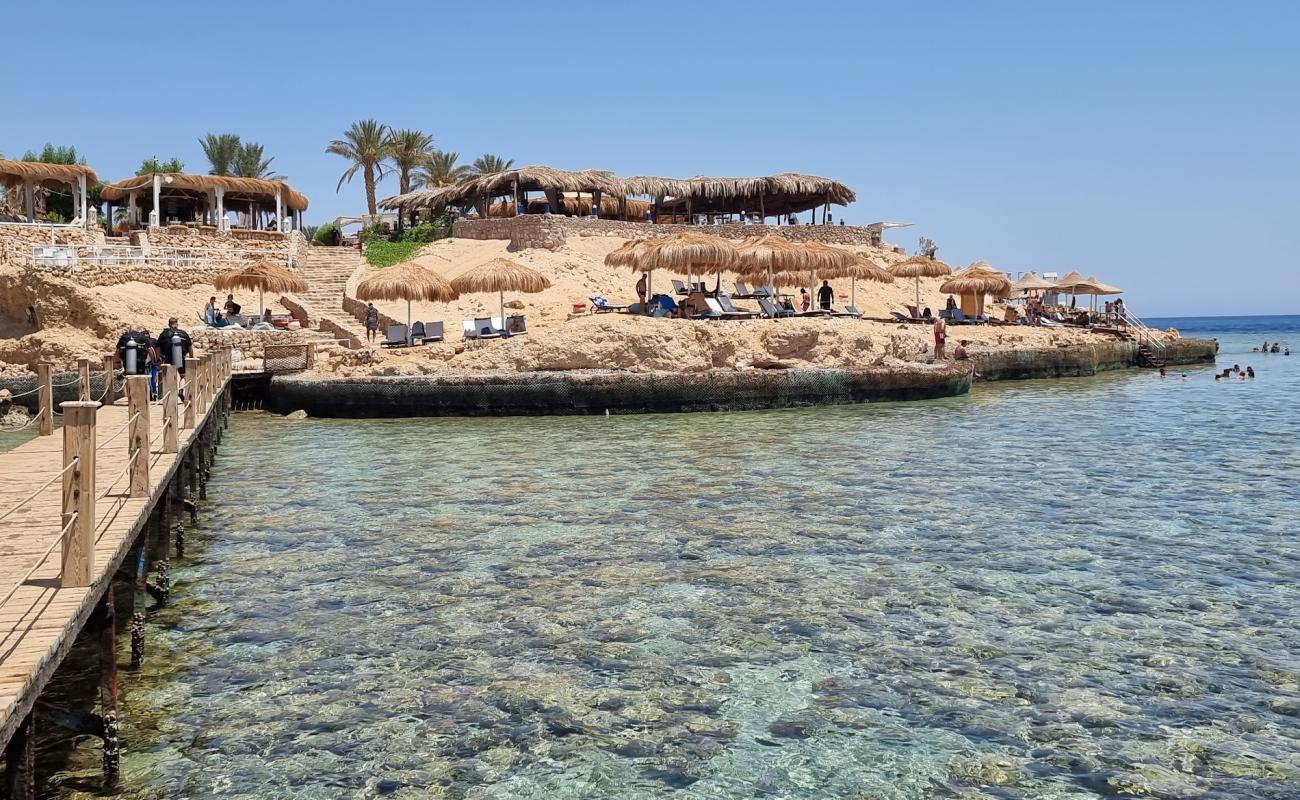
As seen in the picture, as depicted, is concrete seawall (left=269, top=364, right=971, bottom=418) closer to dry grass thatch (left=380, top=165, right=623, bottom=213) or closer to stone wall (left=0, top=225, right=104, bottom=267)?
stone wall (left=0, top=225, right=104, bottom=267)

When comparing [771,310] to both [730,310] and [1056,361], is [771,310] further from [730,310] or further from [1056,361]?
[1056,361]

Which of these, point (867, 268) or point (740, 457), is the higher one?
point (867, 268)

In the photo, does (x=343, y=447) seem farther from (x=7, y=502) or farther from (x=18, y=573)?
(x=18, y=573)

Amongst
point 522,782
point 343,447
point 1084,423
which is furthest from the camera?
point 1084,423

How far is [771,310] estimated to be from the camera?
2869cm

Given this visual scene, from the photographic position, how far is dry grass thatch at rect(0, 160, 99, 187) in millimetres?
34500

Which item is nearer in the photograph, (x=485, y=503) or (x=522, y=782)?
(x=522, y=782)

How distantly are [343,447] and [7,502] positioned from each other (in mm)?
9255

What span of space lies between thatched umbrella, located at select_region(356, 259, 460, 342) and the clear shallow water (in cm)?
1157

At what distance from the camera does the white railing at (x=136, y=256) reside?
91.8ft

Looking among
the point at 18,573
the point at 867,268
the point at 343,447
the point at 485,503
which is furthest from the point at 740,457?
the point at 867,268

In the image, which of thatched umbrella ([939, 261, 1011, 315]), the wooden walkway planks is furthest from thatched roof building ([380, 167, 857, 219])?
the wooden walkway planks

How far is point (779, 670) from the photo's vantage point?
21.0 feet

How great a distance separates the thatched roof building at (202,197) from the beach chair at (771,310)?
2208cm
